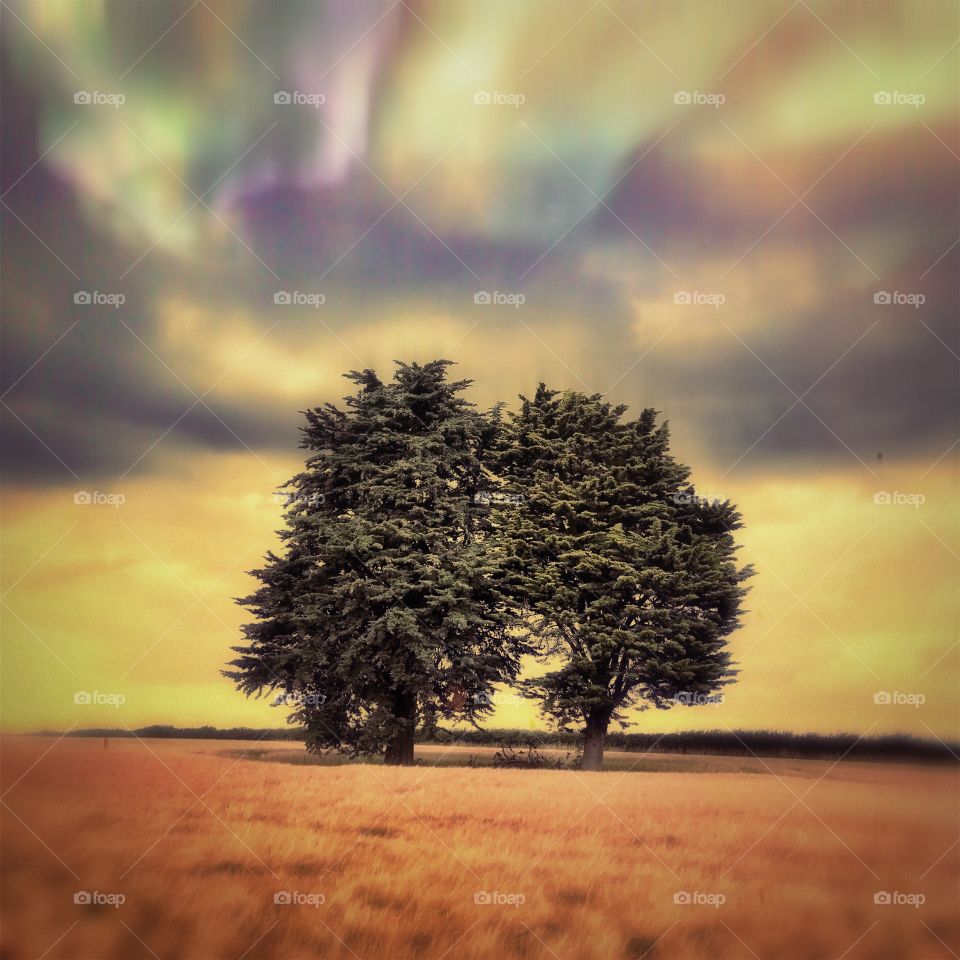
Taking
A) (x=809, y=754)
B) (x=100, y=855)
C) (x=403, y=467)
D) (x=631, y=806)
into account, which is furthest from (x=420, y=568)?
(x=809, y=754)

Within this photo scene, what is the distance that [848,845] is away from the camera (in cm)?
2344

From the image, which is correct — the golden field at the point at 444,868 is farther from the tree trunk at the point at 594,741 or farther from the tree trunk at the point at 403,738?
the tree trunk at the point at 594,741

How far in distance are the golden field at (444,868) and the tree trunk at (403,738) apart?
11.3 metres

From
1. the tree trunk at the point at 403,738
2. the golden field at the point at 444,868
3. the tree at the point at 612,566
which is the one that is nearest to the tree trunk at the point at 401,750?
the tree trunk at the point at 403,738

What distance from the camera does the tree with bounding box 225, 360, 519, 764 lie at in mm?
38594

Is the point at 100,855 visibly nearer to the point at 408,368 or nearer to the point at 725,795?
the point at 725,795

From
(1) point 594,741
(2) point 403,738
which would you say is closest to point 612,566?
(1) point 594,741

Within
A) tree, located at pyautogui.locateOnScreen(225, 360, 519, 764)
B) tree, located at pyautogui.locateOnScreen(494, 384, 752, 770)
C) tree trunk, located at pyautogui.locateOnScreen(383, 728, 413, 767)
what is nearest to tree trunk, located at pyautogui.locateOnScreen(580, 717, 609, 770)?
tree, located at pyautogui.locateOnScreen(494, 384, 752, 770)

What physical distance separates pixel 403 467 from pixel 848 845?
22730 mm

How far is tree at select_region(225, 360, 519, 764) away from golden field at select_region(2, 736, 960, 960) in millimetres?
10123

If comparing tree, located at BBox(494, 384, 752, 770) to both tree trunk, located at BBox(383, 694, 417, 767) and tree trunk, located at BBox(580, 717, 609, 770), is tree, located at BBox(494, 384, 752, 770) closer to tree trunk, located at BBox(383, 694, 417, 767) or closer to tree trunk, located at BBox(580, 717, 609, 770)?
tree trunk, located at BBox(580, 717, 609, 770)

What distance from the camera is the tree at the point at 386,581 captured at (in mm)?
38594

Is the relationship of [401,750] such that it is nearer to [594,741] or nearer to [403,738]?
[403,738]

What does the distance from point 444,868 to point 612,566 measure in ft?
69.6
